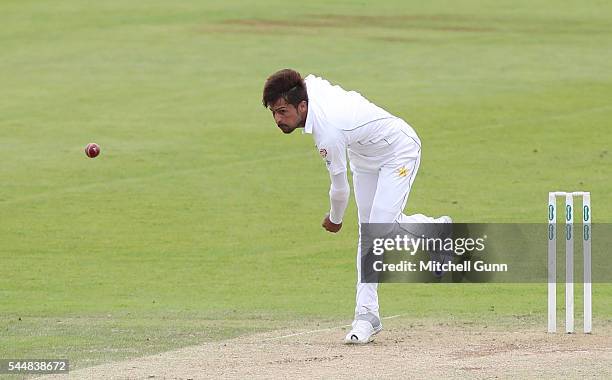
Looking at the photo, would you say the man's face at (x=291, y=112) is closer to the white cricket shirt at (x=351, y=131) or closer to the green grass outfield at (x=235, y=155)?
the white cricket shirt at (x=351, y=131)

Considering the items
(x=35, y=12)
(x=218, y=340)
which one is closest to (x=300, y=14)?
(x=35, y=12)

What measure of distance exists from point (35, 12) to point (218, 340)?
114 feet

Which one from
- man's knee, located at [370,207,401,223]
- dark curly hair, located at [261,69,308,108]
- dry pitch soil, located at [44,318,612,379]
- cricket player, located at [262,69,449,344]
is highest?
dark curly hair, located at [261,69,308,108]

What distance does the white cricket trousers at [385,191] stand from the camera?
10625mm

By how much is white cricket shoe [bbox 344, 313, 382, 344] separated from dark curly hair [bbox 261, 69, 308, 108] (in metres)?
1.82

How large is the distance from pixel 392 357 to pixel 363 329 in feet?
2.68

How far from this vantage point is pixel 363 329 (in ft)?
35.3

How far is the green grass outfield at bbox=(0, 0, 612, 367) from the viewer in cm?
1455

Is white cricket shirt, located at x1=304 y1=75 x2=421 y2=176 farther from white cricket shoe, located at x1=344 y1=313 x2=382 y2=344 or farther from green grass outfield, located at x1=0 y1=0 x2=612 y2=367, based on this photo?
green grass outfield, located at x1=0 y1=0 x2=612 y2=367

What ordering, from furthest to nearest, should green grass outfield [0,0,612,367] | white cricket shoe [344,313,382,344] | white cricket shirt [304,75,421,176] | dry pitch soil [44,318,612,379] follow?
1. green grass outfield [0,0,612,367]
2. white cricket shoe [344,313,382,344]
3. white cricket shirt [304,75,421,176]
4. dry pitch soil [44,318,612,379]

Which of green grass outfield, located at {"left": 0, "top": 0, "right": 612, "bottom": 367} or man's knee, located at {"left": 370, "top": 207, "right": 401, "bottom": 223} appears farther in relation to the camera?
green grass outfield, located at {"left": 0, "top": 0, "right": 612, "bottom": 367}

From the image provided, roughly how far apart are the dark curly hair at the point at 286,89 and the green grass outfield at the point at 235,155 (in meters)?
2.21

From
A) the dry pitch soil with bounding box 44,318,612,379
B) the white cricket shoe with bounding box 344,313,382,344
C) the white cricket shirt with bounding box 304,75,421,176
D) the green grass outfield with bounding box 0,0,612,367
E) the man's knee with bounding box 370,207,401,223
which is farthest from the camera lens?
the green grass outfield with bounding box 0,0,612,367

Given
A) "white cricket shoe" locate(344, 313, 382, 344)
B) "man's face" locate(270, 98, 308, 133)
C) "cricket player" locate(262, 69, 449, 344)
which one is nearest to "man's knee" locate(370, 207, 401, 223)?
"cricket player" locate(262, 69, 449, 344)
